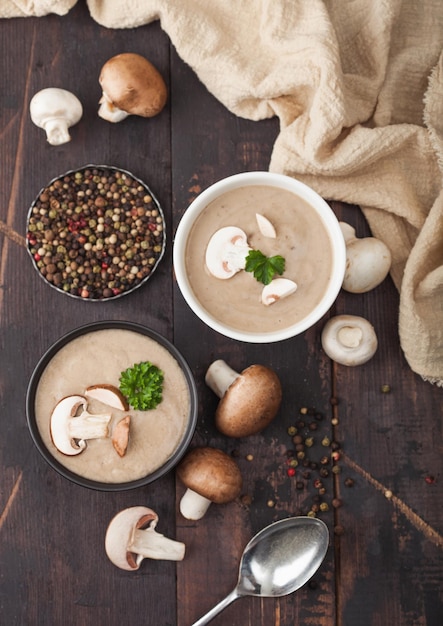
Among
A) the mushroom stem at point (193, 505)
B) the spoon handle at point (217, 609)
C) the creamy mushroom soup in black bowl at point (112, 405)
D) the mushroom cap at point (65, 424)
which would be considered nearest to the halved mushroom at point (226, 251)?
the creamy mushroom soup in black bowl at point (112, 405)

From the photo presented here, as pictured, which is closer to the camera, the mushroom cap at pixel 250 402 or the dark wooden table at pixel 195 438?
the mushroom cap at pixel 250 402

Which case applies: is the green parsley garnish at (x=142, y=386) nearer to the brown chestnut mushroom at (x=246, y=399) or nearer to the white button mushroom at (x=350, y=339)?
the brown chestnut mushroom at (x=246, y=399)

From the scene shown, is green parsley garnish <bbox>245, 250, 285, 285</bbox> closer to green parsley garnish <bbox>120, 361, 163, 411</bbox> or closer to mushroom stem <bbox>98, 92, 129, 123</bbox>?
green parsley garnish <bbox>120, 361, 163, 411</bbox>

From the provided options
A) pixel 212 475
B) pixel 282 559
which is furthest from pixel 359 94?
pixel 282 559

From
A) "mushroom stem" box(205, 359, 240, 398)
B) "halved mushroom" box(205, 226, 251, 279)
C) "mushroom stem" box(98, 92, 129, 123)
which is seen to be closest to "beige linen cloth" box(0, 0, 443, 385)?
"mushroom stem" box(98, 92, 129, 123)

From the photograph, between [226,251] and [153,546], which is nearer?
[226,251]

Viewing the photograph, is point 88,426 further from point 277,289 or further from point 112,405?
point 277,289
